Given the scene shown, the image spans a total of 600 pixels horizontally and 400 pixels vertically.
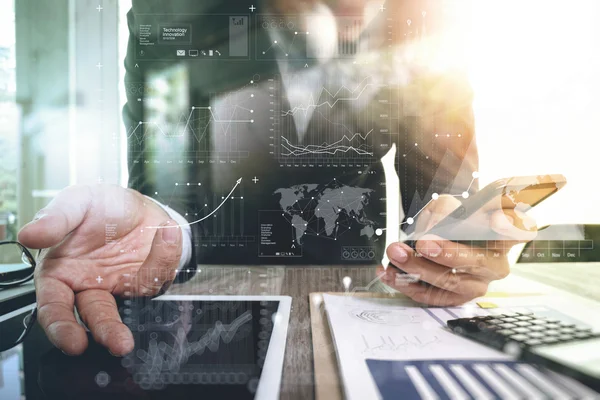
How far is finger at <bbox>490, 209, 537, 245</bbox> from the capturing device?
483 millimetres

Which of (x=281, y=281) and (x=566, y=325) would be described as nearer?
(x=566, y=325)

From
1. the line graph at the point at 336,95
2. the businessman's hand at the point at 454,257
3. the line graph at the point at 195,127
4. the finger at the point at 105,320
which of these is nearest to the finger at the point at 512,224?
the businessman's hand at the point at 454,257

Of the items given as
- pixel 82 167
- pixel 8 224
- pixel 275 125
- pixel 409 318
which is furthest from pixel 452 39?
pixel 8 224

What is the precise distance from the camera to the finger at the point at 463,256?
0.49 metres

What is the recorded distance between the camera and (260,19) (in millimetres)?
500

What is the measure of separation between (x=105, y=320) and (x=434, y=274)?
1.49 feet

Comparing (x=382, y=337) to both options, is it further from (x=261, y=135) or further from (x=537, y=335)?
(x=261, y=135)

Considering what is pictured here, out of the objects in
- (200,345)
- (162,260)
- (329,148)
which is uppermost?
(329,148)

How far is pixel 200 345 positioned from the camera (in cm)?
48

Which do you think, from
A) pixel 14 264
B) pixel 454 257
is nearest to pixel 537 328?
pixel 454 257

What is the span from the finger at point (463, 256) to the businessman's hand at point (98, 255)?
1.13ft

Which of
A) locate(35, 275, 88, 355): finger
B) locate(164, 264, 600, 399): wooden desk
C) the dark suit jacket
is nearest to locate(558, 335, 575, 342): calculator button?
locate(164, 264, 600, 399): wooden desk

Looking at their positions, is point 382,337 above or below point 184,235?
below

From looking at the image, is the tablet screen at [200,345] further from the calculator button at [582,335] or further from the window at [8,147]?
the calculator button at [582,335]
